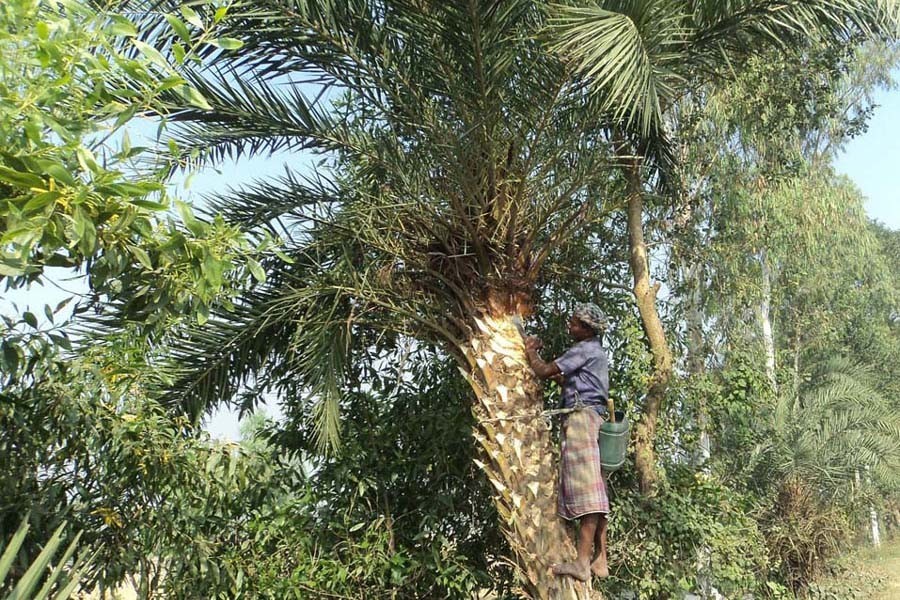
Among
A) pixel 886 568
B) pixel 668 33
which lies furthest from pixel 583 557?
pixel 886 568

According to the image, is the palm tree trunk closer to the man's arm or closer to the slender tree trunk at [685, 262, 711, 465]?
the man's arm

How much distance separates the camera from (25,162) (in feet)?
7.85

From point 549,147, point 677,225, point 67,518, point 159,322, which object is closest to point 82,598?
point 67,518

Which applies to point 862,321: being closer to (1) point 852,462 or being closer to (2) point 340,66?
(1) point 852,462

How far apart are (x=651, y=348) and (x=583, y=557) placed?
281cm

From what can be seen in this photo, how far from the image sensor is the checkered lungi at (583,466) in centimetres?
568

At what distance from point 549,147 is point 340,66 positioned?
5.79ft

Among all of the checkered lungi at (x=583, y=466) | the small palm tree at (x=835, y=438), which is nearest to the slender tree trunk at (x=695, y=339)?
the small palm tree at (x=835, y=438)

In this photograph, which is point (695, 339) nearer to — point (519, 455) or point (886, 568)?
point (519, 455)

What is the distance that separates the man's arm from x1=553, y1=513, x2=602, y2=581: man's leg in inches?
40.6

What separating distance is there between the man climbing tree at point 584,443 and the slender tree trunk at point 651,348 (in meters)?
2.22

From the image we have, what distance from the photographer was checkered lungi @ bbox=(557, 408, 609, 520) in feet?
18.6

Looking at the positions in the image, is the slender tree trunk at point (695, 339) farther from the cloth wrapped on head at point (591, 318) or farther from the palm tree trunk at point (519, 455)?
the cloth wrapped on head at point (591, 318)

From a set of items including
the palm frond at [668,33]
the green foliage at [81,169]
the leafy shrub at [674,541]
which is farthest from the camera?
the leafy shrub at [674,541]
